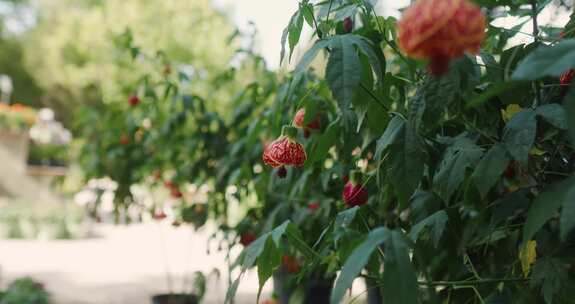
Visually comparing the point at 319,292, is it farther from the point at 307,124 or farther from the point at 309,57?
the point at 309,57

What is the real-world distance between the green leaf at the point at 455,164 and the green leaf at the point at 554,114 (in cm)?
10

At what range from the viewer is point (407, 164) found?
2.35ft

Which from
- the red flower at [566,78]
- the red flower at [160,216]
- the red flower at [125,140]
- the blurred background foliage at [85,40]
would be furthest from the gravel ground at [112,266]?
the blurred background foliage at [85,40]

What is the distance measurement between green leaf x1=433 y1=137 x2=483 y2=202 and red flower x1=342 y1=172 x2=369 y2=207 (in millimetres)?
153

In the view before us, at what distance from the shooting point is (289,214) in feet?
5.44

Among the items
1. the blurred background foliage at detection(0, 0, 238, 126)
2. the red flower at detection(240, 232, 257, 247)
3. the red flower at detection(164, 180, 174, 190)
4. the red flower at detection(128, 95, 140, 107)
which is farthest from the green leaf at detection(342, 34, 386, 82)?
the blurred background foliage at detection(0, 0, 238, 126)

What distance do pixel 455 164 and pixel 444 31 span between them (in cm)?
36

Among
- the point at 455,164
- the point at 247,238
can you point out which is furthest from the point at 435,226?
the point at 247,238

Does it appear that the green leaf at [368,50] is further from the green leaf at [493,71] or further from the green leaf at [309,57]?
the green leaf at [493,71]

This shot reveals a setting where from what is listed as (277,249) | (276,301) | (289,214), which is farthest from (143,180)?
(277,249)

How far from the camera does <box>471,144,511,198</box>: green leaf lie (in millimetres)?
688

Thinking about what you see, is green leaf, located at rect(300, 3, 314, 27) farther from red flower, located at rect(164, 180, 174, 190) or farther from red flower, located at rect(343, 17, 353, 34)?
red flower, located at rect(164, 180, 174, 190)

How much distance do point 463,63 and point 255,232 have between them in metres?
1.30

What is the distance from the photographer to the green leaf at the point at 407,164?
711 millimetres
